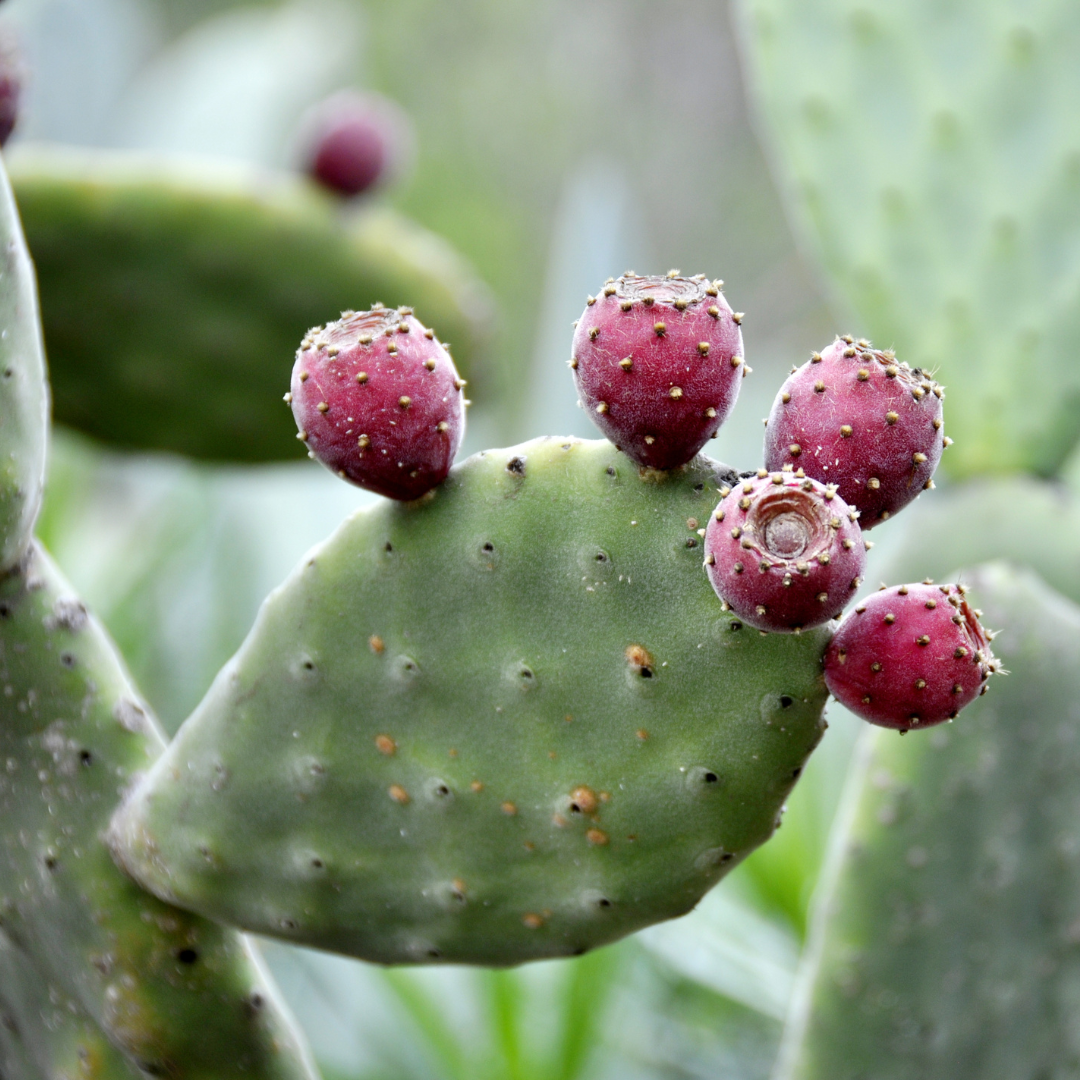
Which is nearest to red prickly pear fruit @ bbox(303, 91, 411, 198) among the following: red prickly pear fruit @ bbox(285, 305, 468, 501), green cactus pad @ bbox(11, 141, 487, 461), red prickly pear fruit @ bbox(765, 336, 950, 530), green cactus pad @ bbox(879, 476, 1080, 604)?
green cactus pad @ bbox(11, 141, 487, 461)

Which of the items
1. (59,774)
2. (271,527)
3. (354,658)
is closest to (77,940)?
(59,774)

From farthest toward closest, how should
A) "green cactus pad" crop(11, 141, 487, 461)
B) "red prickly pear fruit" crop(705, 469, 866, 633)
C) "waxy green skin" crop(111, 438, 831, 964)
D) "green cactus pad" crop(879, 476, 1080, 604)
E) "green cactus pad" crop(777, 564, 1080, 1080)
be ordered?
"green cactus pad" crop(11, 141, 487, 461) → "green cactus pad" crop(879, 476, 1080, 604) → "green cactus pad" crop(777, 564, 1080, 1080) → "waxy green skin" crop(111, 438, 831, 964) → "red prickly pear fruit" crop(705, 469, 866, 633)

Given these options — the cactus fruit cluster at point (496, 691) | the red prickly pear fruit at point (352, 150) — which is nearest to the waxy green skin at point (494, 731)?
the cactus fruit cluster at point (496, 691)

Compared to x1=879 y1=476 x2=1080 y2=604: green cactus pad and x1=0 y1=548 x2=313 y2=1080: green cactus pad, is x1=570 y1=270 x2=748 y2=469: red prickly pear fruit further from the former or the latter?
x1=879 y1=476 x2=1080 y2=604: green cactus pad

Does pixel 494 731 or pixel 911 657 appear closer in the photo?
pixel 911 657

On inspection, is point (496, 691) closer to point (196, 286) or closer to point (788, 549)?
point (788, 549)

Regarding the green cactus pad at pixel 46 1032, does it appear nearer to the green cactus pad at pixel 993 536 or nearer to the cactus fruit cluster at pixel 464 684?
the cactus fruit cluster at pixel 464 684

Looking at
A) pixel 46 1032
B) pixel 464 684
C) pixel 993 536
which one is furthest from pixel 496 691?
pixel 993 536
